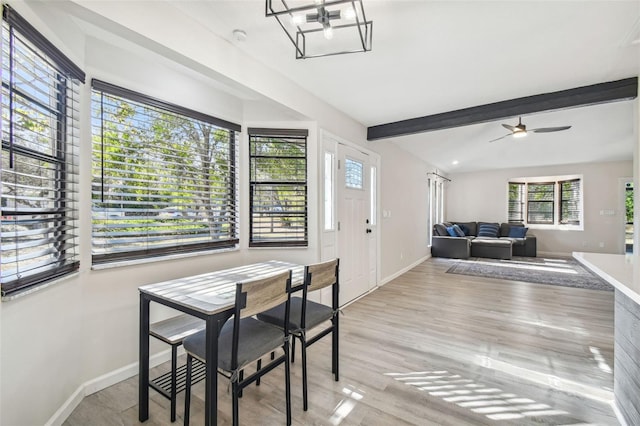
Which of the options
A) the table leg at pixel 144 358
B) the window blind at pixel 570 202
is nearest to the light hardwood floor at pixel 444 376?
the table leg at pixel 144 358

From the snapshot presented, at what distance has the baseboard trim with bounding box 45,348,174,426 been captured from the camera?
164 centimetres

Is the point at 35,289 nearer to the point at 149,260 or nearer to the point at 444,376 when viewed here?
the point at 149,260

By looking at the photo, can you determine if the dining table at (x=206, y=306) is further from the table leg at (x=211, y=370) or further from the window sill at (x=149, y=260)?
the window sill at (x=149, y=260)

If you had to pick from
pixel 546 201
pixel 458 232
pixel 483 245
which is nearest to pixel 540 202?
pixel 546 201

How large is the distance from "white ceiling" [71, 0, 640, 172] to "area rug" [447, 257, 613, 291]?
2.78m

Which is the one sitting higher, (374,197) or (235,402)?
(374,197)

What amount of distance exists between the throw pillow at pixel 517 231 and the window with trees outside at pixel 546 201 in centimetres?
73

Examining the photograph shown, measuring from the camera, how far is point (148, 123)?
7.37 ft

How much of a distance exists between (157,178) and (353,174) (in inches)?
95.1

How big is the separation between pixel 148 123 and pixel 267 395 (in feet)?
7.27

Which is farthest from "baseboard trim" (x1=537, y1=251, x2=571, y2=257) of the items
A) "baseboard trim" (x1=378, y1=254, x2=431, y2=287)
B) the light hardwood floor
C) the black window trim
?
the black window trim

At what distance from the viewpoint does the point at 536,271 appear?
562cm

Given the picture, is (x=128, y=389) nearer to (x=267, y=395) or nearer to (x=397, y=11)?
(x=267, y=395)

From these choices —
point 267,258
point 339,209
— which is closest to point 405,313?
point 339,209
